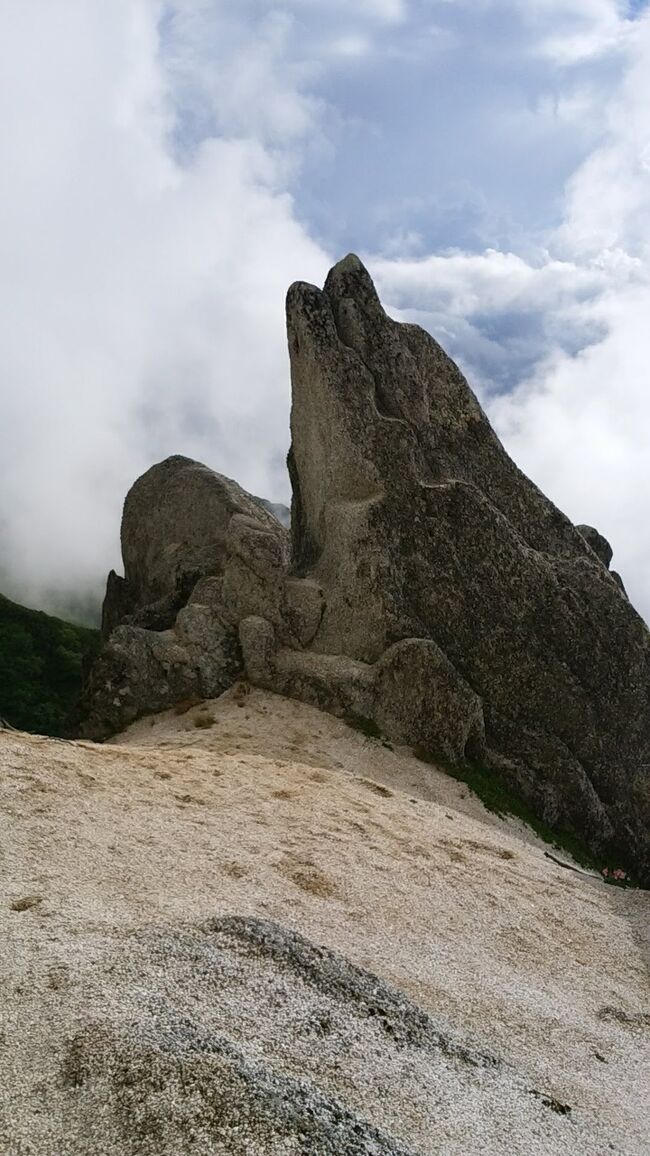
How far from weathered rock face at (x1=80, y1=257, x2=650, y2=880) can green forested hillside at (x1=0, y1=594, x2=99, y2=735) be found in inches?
488

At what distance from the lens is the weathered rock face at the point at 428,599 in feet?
71.5

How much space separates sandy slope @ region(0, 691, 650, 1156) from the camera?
26.0 ft

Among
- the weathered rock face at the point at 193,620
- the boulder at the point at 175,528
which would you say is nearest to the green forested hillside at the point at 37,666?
the boulder at the point at 175,528

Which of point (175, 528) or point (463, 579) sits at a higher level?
point (175, 528)

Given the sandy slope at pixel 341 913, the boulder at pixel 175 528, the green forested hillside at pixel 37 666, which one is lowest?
the sandy slope at pixel 341 913

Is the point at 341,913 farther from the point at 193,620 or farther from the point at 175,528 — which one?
the point at 175,528

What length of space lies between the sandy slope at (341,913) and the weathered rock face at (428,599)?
3.52 metres

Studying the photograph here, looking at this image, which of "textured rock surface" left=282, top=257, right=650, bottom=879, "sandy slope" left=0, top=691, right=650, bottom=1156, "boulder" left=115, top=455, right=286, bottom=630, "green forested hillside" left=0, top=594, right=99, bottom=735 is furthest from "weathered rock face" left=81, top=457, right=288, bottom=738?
"green forested hillside" left=0, top=594, right=99, bottom=735

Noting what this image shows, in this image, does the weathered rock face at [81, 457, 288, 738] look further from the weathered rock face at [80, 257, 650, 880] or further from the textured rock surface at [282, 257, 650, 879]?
the textured rock surface at [282, 257, 650, 879]

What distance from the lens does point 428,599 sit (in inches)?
904

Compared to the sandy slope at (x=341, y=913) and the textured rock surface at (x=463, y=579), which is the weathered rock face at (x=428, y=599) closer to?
the textured rock surface at (x=463, y=579)

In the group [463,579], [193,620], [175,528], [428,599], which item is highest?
[175,528]

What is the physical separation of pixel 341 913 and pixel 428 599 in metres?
12.3

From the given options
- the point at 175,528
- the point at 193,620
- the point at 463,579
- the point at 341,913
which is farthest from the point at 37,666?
the point at 341,913
